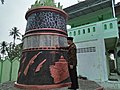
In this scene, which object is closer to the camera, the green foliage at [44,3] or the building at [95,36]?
the green foliage at [44,3]

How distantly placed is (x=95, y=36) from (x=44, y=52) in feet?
26.2

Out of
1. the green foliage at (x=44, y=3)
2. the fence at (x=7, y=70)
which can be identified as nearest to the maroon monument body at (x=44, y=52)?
the green foliage at (x=44, y=3)

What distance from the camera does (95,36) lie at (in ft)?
36.5

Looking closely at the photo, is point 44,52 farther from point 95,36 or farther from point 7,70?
point 95,36

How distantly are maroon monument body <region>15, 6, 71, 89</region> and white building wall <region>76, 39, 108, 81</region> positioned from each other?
279 inches

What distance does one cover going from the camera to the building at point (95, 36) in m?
10.5

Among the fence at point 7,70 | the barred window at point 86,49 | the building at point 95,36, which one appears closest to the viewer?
the fence at point 7,70

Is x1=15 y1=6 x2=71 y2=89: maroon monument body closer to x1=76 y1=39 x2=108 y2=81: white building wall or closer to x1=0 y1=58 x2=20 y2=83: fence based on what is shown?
x1=0 y1=58 x2=20 y2=83: fence

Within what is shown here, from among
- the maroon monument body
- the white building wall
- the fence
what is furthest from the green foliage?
the white building wall

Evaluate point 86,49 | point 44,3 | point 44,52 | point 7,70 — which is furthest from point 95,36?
point 44,52

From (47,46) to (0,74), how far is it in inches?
292

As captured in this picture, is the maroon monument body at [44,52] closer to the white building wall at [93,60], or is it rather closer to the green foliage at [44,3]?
the green foliage at [44,3]

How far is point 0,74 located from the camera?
32.6 ft

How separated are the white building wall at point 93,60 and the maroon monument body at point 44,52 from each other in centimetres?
708
